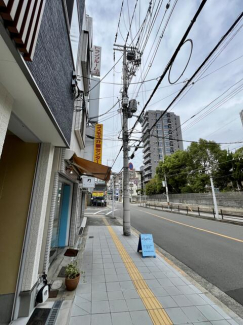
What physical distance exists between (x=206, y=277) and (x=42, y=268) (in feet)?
14.6

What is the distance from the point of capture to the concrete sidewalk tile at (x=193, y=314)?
2.57 metres

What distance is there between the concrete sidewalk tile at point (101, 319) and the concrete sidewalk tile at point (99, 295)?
1.53ft

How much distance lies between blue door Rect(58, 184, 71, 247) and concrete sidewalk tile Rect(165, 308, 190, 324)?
15.0 feet

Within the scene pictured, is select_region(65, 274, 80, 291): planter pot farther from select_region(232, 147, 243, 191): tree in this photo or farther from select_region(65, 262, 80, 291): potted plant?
select_region(232, 147, 243, 191): tree

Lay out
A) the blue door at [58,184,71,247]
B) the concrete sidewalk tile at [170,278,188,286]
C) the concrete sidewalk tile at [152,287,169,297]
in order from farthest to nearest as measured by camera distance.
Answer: the blue door at [58,184,71,247] < the concrete sidewalk tile at [170,278,188,286] < the concrete sidewalk tile at [152,287,169,297]

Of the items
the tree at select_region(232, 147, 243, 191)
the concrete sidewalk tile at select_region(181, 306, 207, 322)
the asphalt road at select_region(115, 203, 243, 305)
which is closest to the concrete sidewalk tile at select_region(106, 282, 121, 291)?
the concrete sidewalk tile at select_region(181, 306, 207, 322)

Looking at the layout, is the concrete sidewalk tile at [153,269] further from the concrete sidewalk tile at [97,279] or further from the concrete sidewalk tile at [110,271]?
the concrete sidewalk tile at [97,279]

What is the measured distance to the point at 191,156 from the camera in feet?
96.2

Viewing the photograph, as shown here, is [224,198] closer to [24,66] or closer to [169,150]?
[24,66]

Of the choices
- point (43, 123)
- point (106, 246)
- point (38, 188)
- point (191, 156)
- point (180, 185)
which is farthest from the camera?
point (180, 185)

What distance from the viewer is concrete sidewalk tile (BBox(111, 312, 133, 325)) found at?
2.47 meters

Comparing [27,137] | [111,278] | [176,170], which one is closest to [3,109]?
[27,137]

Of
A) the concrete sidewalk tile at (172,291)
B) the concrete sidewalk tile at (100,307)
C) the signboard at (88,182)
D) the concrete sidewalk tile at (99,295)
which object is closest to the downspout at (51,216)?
the concrete sidewalk tile at (99,295)

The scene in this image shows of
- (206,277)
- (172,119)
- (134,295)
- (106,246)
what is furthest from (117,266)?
(172,119)
